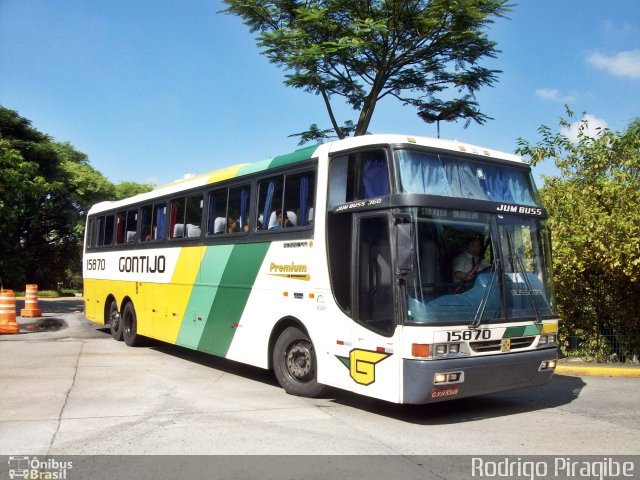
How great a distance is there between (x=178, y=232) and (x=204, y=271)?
4.52ft

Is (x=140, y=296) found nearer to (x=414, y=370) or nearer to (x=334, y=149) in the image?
(x=334, y=149)

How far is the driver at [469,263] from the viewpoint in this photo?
7000 mm

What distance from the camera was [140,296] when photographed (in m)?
13.2

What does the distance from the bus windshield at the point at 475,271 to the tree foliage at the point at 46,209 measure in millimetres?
19841

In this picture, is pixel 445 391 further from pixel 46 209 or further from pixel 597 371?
pixel 46 209

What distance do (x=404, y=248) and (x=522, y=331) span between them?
196 centimetres

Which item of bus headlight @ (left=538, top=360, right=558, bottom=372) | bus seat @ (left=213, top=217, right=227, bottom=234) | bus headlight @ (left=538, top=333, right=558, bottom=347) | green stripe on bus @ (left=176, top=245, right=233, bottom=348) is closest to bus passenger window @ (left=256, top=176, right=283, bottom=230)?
green stripe on bus @ (left=176, top=245, right=233, bottom=348)

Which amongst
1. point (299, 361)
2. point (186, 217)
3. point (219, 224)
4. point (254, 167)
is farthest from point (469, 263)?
point (186, 217)

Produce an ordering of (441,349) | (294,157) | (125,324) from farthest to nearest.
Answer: (125,324) < (294,157) < (441,349)

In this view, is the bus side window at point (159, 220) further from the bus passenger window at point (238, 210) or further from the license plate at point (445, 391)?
the license plate at point (445, 391)

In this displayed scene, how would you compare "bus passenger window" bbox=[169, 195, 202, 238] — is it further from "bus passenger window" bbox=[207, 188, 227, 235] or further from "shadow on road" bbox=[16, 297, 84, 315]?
"shadow on road" bbox=[16, 297, 84, 315]

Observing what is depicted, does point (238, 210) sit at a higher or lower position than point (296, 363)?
higher

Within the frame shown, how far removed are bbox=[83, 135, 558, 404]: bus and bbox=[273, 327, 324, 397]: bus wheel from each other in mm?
20

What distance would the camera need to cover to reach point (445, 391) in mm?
6738
